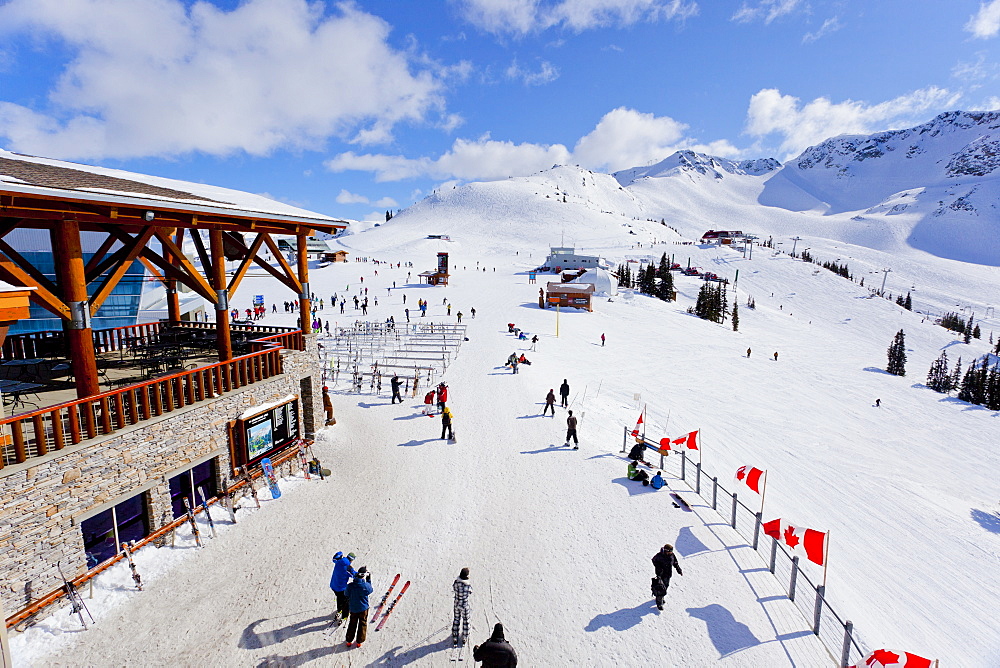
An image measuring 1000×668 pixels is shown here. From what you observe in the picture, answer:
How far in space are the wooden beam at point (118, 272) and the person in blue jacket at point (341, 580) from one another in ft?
19.6

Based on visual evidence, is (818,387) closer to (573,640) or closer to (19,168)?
(573,640)

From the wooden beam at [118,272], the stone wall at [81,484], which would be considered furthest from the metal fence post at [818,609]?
the wooden beam at [118,272]

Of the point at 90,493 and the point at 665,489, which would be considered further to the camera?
the point at 665,489

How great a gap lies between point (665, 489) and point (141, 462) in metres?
10.9

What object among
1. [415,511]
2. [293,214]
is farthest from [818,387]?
[293,214]

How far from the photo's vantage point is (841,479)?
1644cm

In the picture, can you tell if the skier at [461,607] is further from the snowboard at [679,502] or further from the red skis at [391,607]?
the snowboard at [679,502]

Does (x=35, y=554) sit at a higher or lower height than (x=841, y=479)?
higher

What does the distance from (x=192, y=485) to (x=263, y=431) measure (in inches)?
70.4

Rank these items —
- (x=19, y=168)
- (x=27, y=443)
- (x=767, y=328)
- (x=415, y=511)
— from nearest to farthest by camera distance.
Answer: (x=27, y=443), (x=19, y=168), (x=415, y=511), (x=767, y=328)

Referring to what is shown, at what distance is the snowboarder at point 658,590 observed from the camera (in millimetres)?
7025

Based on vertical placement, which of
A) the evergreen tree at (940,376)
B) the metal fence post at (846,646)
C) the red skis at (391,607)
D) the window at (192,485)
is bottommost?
the evergreen tree at (940,376)

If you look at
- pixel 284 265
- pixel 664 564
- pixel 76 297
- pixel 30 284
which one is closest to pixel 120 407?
pixel 76 297

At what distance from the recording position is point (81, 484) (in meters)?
6.95
